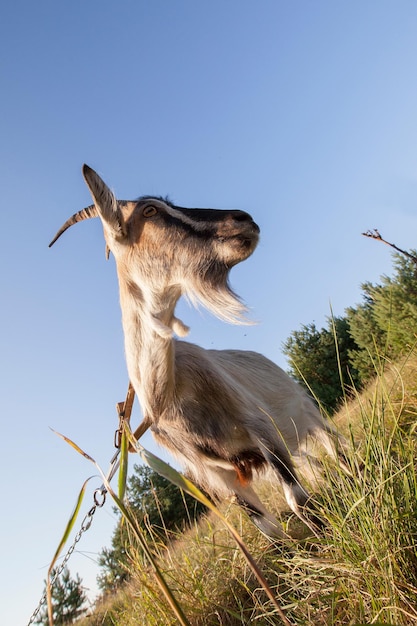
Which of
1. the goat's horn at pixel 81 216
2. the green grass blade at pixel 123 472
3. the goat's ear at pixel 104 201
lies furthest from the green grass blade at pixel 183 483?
the goat's horn at pixel 81 216

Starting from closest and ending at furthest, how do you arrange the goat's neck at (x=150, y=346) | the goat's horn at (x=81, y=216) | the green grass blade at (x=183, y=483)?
the green grass blade at (x=183, y=483)
the goat's neck at (x=150, y=346)
the goat's horn at (x=81, y=216)

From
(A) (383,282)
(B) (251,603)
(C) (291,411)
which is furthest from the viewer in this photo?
(A) (383,282)

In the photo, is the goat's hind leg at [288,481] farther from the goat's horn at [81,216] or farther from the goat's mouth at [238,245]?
the goat's horn at [81,216]

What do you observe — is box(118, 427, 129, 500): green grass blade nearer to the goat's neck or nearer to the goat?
the goat

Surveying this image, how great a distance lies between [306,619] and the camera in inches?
84.7

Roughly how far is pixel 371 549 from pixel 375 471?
36 cm

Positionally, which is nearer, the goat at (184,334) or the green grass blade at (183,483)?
the green grass blade at (183,483)

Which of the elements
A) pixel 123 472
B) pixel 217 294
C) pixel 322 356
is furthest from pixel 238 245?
pixel 322 356

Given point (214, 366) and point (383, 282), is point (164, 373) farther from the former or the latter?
point (383, 282)

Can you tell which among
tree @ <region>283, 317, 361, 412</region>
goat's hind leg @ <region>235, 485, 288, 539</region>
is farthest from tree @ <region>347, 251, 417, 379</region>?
goat's hind leg @ <region>235, 485, 288, 539</region>

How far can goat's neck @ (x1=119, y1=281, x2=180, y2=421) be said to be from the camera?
11.9 ft

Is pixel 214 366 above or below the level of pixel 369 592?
above

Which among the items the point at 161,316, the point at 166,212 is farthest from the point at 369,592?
the point at 166,212

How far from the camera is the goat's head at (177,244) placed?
331 cm
